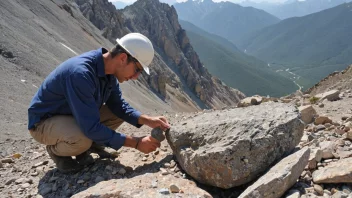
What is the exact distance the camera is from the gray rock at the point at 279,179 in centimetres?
426

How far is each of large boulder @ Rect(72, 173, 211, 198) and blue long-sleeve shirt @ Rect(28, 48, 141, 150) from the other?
0.75 m

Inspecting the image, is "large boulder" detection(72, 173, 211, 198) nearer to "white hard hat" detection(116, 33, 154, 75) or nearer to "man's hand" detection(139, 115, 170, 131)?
"man's hand" detection(139, 115, 170, 131)

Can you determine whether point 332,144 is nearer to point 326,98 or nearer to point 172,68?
point 326,98

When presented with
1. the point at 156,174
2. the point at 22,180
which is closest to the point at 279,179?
the point at 156,174

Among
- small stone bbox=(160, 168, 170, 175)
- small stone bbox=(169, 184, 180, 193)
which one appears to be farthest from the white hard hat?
small stone bbox=(169, 184, 180, 193)

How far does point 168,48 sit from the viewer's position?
104 metres

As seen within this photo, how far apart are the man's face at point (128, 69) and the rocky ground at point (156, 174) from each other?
1694 millimetres

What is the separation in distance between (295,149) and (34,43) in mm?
31445

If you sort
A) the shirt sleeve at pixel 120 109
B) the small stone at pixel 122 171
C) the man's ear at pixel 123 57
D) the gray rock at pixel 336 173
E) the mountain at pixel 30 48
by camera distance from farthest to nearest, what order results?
the mountain at pixel 30 48 < the shirt sleeve at pixel 120 109 < the small stone at pixel 122 171 < the man's ear at pixel 123 57 < the gray rock at pixel 336 173

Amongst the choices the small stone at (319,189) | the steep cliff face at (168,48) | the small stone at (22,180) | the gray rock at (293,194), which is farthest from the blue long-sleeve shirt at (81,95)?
the steep cliff face at (168,48)

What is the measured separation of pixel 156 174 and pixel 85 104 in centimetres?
163

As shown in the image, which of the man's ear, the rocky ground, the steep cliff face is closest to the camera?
the rocky ground

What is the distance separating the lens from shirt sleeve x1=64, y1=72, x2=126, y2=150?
5066mm

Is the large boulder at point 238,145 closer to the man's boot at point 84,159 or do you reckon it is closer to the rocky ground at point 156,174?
the rocky ground at point 156,174
